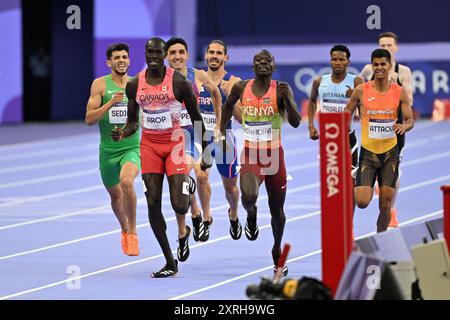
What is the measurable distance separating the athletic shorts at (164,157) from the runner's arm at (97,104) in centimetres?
98

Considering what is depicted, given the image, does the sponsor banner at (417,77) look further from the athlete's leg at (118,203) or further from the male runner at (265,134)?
the male runner at (265,134)

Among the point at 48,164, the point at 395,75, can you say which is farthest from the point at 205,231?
the point at 48,164

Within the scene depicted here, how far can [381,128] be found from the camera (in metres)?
13.0

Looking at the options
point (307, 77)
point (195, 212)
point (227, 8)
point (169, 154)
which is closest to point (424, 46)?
point (307, 77)

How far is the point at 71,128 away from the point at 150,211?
20.3 meters

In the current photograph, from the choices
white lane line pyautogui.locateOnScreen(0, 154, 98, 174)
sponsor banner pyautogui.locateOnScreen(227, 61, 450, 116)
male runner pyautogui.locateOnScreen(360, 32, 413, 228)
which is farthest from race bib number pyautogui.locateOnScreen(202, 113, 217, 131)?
sponsor banner pyautogui.locateOnScreen(227, 61, 450, 116)

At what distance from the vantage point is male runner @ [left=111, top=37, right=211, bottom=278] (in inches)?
472

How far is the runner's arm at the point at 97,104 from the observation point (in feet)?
42.3

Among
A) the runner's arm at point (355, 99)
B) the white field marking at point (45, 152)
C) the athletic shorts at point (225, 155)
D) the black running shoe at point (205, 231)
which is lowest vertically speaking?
the white field marking at point (45, 152)

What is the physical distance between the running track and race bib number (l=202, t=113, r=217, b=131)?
1234mm

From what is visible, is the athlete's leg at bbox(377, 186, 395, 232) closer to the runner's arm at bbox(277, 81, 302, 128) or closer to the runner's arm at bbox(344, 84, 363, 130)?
the runner's arm at bbox(344, 84, 363, 130)

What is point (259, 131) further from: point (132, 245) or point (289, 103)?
point (132, 245)

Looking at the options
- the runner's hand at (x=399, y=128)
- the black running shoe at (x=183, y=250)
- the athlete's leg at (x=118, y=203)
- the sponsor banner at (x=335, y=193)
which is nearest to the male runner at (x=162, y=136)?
the black running shoe at (x=183, y=250)
